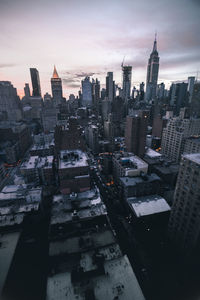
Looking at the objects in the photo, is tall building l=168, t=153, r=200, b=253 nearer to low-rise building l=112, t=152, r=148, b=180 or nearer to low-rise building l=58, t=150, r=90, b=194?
low-rise building l=112, t=152, r=148, b=180

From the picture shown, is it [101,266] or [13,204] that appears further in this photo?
[13,204]

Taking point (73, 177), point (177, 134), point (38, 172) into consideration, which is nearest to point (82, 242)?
point (73, 177)

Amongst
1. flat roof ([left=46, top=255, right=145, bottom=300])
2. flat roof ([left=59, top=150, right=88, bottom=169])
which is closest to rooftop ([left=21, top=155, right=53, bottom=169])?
flat roof ([left=59, top=150, right=88, bottom=169])

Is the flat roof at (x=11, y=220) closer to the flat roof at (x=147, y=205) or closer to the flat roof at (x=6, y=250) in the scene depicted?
the flat roof at (x=6, y=250)

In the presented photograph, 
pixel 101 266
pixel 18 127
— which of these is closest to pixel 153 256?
pixel 101 266

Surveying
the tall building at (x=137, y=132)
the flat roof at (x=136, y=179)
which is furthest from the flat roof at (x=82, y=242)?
the tall building at (x=137, y=132)

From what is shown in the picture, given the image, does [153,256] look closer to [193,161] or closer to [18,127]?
[193,161]

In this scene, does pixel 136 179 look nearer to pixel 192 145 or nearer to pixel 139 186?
pixel 139 186
